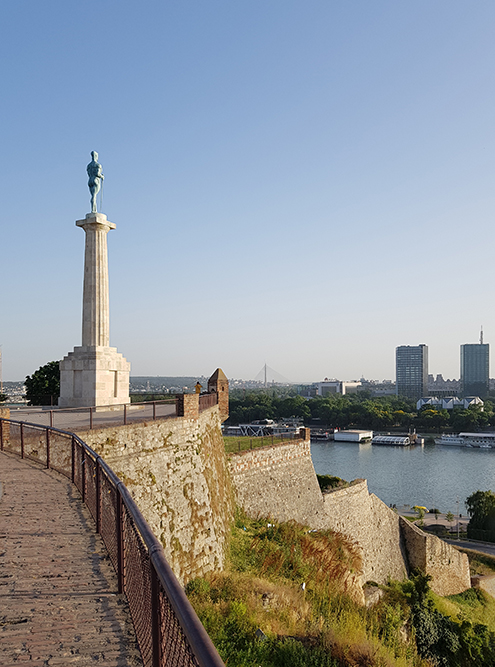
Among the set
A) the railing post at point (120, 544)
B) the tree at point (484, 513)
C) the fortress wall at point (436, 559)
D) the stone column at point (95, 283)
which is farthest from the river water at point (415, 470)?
the railing post at point (120, 544)

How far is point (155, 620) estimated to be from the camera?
3.22m

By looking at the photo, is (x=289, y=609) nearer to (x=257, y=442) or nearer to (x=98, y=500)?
(x=98, y=500)

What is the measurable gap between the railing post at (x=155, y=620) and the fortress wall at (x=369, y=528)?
22.2 meters

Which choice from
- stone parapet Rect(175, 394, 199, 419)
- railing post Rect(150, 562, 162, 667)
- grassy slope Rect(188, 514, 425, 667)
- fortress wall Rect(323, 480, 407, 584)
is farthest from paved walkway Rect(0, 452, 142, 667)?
fortress wall Rect(323, 480, 407, 584)

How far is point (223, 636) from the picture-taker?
8.41 metres

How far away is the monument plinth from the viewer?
21.5 m

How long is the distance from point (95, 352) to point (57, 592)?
57.7ft

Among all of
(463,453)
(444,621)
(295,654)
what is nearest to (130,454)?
(295,654)

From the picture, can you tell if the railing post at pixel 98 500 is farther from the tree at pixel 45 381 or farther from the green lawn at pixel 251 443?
the tree at pixel 45 381

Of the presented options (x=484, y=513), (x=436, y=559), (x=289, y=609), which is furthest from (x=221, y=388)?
(x=484, y=513)

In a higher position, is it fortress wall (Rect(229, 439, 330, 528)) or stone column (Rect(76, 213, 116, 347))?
stone column (Rect(76, 213, 116, 347))

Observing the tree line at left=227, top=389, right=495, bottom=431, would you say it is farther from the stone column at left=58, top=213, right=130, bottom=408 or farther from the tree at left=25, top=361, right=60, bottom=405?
the stone column at left=58, top=213, right=130, bottom=408

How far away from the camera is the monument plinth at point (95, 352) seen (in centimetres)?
2155

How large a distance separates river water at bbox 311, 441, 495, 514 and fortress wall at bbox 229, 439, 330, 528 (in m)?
29.1
